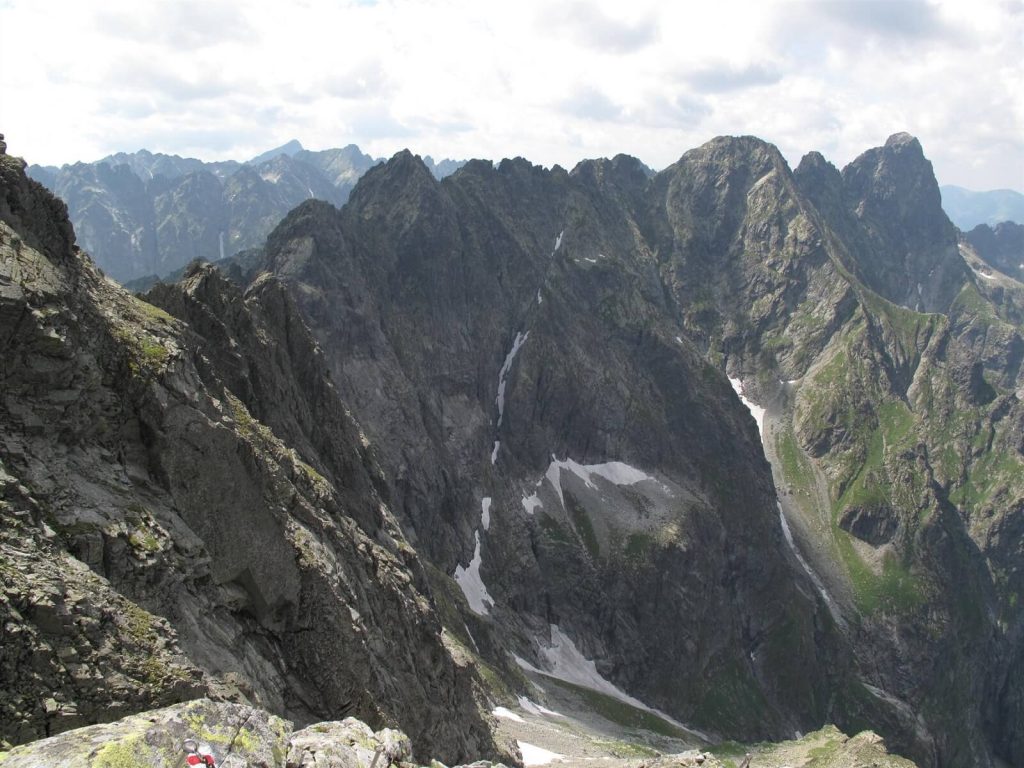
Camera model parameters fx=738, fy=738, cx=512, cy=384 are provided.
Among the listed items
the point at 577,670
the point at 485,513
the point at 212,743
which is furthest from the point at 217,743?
the point at 485,513

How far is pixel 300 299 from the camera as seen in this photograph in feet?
405

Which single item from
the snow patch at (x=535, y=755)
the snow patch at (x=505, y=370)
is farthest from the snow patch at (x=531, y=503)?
the snow patch at (x=535, y=755)

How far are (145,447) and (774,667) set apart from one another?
153 meters

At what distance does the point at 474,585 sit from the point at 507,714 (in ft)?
156

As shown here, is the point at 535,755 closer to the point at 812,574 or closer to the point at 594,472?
the point at 594,472

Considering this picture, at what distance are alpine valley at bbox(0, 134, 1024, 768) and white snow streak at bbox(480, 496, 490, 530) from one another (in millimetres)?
298

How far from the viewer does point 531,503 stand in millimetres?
145250

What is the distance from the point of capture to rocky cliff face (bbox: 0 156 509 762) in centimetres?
1959

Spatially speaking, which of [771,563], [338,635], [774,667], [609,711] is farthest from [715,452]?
[338,635]

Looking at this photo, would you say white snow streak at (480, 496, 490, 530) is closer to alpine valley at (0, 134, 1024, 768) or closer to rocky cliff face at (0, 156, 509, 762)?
alpine valley at (0, 134, 1024, 768)

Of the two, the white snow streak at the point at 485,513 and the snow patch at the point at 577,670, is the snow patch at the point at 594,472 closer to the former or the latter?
the white snow streak at the point at 485,513

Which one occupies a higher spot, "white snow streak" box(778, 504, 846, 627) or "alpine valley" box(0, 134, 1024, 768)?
"alpine valley" box(0, 134, 1024, 768)

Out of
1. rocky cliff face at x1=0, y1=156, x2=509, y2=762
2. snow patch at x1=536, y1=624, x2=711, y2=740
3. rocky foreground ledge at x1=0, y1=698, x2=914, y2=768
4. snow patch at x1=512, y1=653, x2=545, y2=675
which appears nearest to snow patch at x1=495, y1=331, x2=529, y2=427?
snow patch at x1=536, y1=624, x2=711, y2=740

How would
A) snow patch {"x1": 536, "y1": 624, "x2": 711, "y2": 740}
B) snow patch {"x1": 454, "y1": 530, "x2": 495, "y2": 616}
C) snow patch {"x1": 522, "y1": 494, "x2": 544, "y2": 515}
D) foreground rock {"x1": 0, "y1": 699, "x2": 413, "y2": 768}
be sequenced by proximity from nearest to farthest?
1. foreground rock {"x1": 0, "y1": 699, "x2": 413, "y2": 768}
2. snow patch {"x1": 454, "y1": 530, "x2": 495, "y2": 616}
3. snow patch {"x1": 536, "y1": 624, "x2": 711, "y2": 740}
4. snow patch {"x1": 522, "y1": 494, "x2": 544, "y2": 515}
